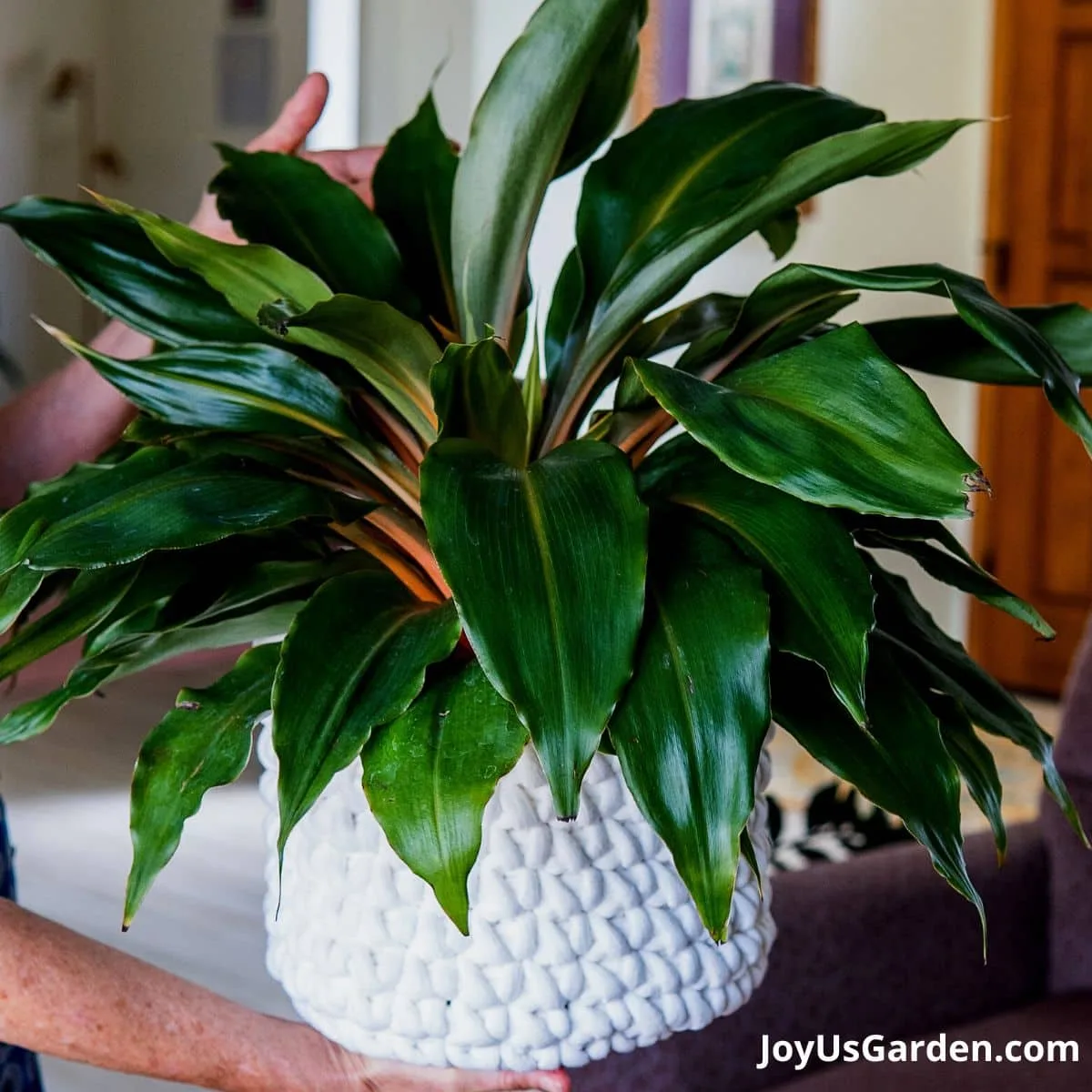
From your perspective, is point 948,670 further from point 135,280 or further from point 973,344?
point 135,280

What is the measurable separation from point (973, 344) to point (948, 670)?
15cm

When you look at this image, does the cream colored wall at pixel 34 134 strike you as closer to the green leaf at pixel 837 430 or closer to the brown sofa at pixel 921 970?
the brown sofa at pixel 921 970

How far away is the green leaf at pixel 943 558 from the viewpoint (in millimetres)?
642

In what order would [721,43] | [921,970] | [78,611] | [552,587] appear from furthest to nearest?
[721,43] → [921,970] → [78,611] → [552,587]

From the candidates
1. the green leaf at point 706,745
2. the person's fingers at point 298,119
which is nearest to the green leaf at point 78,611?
the green leaf at point 706,745

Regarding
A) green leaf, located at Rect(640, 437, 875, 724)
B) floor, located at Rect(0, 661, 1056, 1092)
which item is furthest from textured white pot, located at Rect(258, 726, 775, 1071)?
floor, located at Rect(0, 661, 1056, 1092)

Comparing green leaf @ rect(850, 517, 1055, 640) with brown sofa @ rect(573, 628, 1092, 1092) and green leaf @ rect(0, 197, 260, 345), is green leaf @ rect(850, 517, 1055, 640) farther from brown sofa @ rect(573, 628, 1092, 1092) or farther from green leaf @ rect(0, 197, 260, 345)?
brown sofa @ rect(573, 628, 1092, 1092)

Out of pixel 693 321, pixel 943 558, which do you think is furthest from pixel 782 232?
pixel 943 558

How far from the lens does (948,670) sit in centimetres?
69

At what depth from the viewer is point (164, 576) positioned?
0.63 m

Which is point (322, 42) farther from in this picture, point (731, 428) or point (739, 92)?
point (731, 428)

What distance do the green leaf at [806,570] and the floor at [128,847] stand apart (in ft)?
6.50

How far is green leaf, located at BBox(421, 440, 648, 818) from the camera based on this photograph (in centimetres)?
53

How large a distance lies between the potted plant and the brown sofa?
0.69 meters
